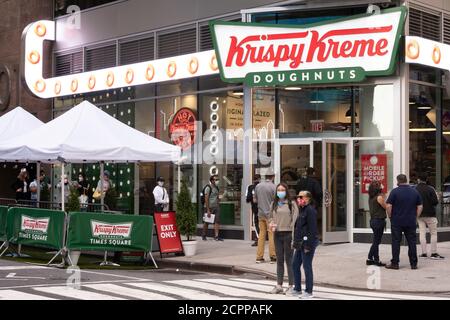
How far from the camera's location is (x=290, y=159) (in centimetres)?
1998

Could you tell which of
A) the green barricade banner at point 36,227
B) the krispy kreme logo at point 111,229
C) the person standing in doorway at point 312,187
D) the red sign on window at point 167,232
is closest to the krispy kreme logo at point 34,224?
the green barricade banner at point 36,227

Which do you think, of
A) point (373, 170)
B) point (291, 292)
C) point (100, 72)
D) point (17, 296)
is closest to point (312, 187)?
point (373, 170)

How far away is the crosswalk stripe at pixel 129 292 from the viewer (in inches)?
442

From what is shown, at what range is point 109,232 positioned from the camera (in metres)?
16.0

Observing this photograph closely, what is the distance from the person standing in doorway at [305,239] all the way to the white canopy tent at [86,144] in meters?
6.56

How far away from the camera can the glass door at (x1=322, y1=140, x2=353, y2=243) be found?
750 inches

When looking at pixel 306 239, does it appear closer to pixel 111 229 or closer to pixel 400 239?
pixel 400 239

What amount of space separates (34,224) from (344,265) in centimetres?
712

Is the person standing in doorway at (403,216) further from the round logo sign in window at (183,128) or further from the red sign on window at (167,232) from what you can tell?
the round logo sign in window at (183,128)

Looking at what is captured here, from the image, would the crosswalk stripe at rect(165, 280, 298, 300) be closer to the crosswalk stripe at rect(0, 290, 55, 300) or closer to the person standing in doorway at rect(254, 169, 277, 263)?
the person standing in doorway at rect(254, 169, 277, 263)

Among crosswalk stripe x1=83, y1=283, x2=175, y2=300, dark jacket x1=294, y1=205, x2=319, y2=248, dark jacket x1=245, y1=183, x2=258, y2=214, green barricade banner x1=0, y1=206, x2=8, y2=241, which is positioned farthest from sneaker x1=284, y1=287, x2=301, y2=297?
green barricade banner x1=0, y1=206, x2=8, y2=241

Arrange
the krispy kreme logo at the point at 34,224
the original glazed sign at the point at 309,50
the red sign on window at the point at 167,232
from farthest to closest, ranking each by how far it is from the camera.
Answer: the original glazed sign at the point at 309,50
the red sign on window at the point at 167,232
the krispy kreme logo at the point at 34,224
